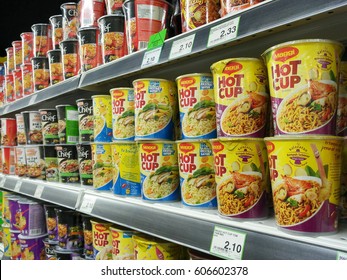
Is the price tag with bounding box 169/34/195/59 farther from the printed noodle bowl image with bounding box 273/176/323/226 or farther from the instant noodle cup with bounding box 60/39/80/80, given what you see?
the instant noodle cup with bounding box 60/39/80/80

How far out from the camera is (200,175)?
41.2 inches

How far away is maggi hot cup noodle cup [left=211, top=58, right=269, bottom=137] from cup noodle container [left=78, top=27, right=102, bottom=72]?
2.62ft

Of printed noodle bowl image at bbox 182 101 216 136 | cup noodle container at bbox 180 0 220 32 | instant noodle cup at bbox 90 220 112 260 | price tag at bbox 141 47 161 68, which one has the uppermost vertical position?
cup noodle container at bbox 180 0 220 32

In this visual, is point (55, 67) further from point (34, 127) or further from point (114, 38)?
point (114, 38)

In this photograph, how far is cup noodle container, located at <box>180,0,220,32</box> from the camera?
3.43 feet

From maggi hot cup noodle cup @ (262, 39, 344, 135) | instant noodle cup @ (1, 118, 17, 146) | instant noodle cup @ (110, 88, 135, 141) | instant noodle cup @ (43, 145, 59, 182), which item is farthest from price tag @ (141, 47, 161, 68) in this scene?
instant noodle cup @ (1, 118, 17, 146)

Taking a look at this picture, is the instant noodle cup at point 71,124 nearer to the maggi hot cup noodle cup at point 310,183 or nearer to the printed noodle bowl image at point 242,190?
the printed noodle bowl image at point 242,190

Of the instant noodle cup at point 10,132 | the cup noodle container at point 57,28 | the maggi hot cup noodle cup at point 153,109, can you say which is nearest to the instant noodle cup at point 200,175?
the maggi hot cup noodle cup at point 153,109

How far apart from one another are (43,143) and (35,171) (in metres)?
0.19

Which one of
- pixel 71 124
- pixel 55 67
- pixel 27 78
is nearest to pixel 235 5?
pixel 71 124

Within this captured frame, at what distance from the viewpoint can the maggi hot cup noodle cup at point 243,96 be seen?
89 cm

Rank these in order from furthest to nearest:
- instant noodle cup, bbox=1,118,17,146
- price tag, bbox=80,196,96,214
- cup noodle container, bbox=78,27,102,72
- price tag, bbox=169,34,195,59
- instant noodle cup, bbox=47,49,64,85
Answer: instant noodle cup, bbox=1,118,17,146, instant noodle cup, bbox=47,49,64,85, cup noodle container, bbox=78,27,102,72, price tag, bbox=80,196,96,214, price tag, bbox=169,34,195,59
